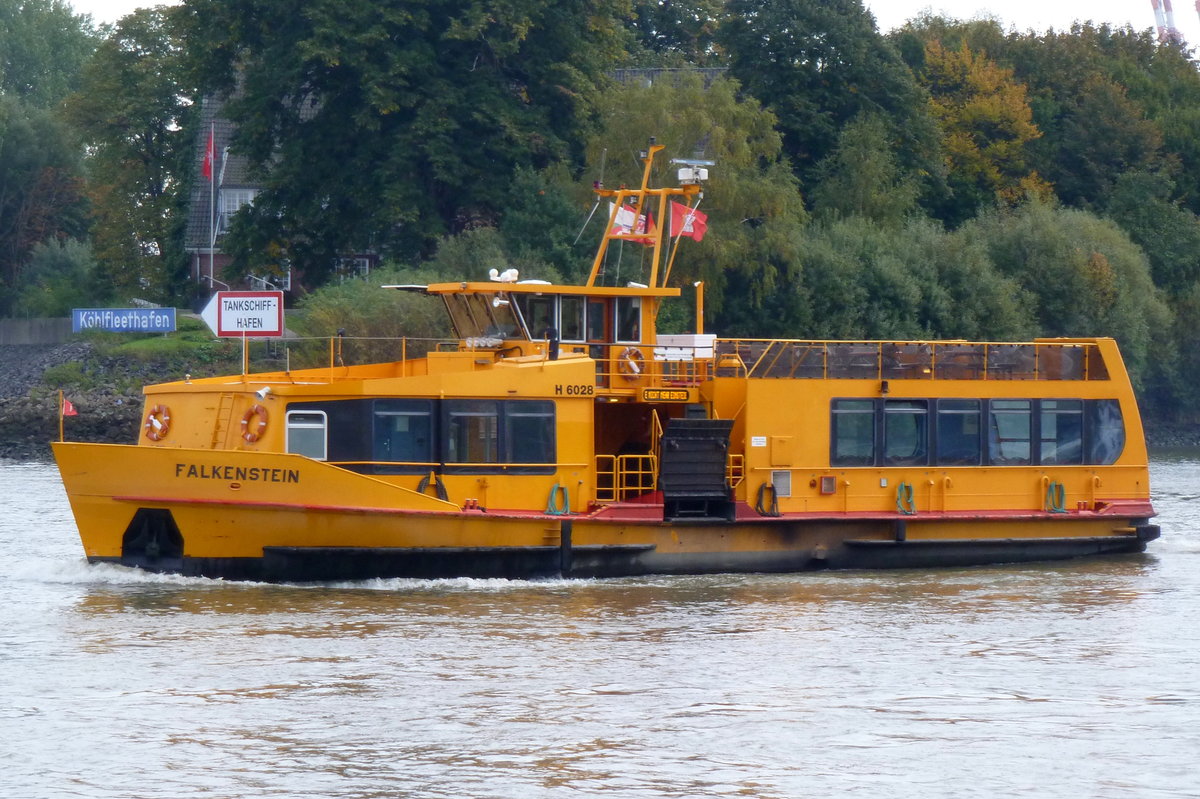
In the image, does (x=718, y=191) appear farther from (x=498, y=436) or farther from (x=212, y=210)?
(x=498, y=436)

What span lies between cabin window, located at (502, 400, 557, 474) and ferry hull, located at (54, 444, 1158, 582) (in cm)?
59

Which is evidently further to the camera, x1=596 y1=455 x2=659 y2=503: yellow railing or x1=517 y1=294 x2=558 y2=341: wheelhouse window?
x1=517 y1=294 x2=558 y2=341: wheelhouse window

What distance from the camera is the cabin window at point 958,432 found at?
21266 mm

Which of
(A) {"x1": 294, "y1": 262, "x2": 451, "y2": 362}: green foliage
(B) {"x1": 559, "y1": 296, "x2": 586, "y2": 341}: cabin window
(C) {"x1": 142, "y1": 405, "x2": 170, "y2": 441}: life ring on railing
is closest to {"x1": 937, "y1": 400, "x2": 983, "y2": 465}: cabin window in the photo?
(B) {"x1": 559, "y1": 296, "x2": 586, "y2": 341}: cabin window

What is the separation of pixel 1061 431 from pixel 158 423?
38.3 feet

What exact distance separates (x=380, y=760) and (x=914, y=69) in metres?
50.7

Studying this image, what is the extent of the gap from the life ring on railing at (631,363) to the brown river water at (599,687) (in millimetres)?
2719

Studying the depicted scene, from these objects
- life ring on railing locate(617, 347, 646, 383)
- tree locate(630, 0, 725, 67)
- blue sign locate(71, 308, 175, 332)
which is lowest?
life ring on railing locate(617, 347, 646, 383)

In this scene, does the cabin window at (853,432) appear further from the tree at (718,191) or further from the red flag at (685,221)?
the tree at (718,191)

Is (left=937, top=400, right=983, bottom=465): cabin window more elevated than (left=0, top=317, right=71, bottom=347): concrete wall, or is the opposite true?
(left=0, top=317, right=71, bottom=347): concrete wall

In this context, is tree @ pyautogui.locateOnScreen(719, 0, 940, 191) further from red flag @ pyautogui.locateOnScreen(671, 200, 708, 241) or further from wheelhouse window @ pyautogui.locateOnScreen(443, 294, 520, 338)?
wheelhouse window @ pyautogui.locateOnScreen(443, 294, 520, 338)

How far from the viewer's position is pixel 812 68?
51438 mm

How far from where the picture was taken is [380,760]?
39.0 feet

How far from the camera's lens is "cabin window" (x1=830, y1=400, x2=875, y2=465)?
20797 mm
